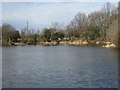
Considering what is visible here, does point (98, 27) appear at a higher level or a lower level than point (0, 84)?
higher

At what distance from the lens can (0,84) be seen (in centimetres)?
1102

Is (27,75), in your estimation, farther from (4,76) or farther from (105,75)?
(105,75)

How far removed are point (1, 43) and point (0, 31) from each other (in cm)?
250

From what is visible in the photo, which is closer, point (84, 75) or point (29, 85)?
point (29, 85)

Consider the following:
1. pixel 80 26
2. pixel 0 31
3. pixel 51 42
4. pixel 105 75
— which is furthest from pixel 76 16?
pixel 105 75

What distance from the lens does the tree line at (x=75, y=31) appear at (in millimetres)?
51516

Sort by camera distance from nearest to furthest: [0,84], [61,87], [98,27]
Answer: [61,87] → [0,84] → [98,27]

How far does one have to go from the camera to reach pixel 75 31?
61062 mm

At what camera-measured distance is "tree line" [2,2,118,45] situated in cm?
5152

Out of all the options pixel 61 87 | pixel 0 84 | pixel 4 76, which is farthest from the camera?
pixel 4 76

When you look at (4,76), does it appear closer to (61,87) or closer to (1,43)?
(61,87)

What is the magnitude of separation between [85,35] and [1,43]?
57.3 ft

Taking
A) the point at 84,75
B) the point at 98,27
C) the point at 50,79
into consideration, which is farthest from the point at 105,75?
the point at 98,27

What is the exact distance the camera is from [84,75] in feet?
42.9
